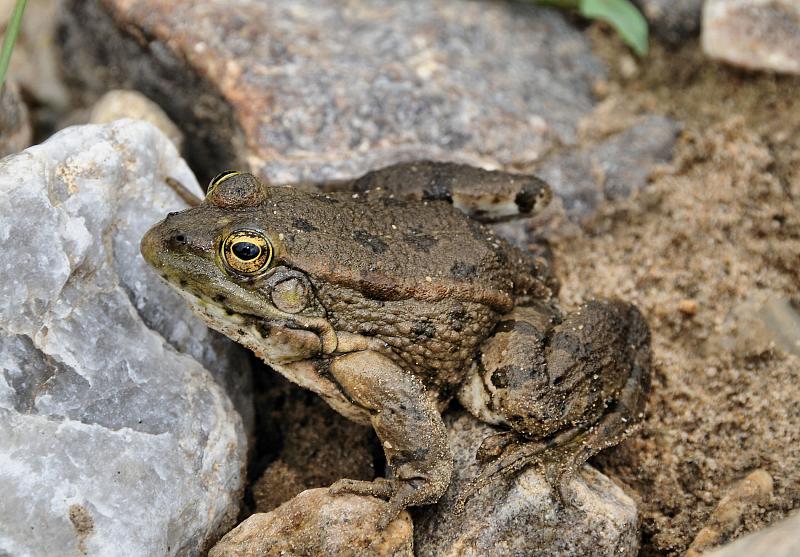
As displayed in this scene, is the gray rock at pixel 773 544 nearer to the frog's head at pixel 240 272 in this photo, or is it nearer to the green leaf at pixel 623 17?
the frog's head at pixel 240 272

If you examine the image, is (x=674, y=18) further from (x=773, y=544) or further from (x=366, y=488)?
(x=773, y=544)

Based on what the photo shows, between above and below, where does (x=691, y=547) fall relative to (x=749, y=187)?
below

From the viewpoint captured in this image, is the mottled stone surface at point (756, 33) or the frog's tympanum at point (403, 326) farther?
the mottled stone surface at point (756, 33)

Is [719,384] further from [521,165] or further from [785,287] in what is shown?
[521,165]

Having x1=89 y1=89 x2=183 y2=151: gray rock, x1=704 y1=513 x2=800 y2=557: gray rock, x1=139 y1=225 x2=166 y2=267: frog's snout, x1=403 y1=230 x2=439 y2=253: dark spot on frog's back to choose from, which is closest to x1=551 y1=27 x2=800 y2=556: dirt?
x1=704 y1=513 x2=800 y2=557: gray rock

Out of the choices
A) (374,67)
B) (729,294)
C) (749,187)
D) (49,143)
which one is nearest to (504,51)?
(374,67)

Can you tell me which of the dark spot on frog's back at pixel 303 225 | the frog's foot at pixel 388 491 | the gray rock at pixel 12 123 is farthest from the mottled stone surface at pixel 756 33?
the gray rock at pixel 12 123

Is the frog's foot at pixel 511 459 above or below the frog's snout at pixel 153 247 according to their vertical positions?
below
